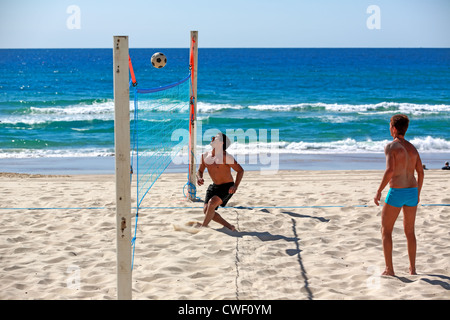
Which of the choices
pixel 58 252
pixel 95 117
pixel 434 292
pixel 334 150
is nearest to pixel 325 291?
pixel 434 292

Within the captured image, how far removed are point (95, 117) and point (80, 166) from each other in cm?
878

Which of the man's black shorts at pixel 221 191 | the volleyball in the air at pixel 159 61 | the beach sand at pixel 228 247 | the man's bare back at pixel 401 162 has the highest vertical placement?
the volleyball in the air at pixel 159 61

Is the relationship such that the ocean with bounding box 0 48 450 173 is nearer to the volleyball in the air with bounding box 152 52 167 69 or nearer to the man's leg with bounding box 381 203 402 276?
the volleyball in the air with bounding box 152 52 167 69

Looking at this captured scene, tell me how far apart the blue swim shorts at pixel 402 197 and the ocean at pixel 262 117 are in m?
6.96

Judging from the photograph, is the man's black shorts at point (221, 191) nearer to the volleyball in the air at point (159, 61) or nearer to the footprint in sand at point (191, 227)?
the footprint in sand at point (191, 227)

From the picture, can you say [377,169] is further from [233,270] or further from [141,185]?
[233,270]

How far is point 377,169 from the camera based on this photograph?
10812 mm

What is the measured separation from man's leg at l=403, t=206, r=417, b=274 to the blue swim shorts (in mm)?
65

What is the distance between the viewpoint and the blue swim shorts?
Answer: 13.5 ft

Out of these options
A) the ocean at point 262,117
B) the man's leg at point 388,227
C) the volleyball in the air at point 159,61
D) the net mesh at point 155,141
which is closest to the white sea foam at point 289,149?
Answer: the ocean at point 262,117

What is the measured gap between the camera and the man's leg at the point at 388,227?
415cm

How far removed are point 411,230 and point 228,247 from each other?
5.72 ft

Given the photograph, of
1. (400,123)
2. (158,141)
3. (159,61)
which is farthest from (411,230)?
(158,141)

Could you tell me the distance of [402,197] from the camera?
4121 millimetres
